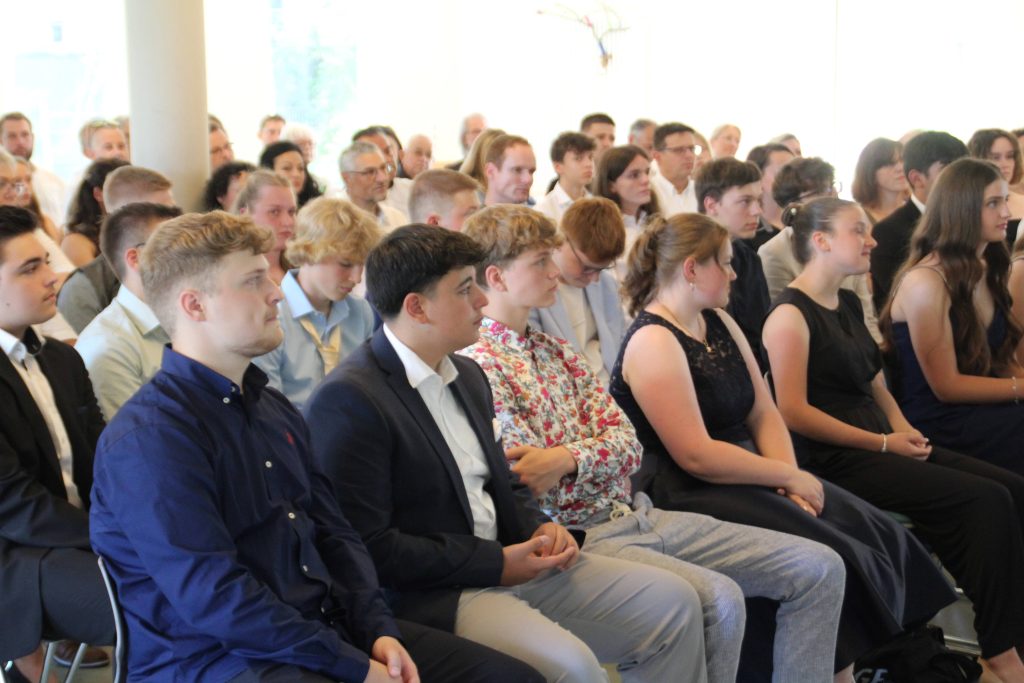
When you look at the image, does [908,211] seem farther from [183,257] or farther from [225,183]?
[183,257]

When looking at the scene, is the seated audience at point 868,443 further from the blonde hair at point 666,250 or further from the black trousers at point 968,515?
the blonde hair at point 666,250

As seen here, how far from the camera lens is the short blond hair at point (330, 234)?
3578mm

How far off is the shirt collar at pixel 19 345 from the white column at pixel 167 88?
2850 mm

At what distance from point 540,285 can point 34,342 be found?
1226 mm

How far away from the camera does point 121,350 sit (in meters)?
3.06

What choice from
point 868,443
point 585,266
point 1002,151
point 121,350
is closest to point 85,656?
point 121,350

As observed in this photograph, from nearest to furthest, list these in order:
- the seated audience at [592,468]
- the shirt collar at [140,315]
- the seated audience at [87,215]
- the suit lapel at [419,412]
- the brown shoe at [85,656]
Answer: the suit lapel at [419,412], the seated audience at [592,468], the shirt collar at [140,315], the brown shoe at [85,656], the seated audience at [87,215]

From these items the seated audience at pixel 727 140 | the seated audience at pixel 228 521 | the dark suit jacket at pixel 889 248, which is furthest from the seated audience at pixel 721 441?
the seated audience at pixel 727 140

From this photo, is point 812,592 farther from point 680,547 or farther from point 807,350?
point 807,350

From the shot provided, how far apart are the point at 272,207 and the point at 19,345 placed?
1.78 meters

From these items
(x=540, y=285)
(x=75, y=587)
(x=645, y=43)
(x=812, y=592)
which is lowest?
(x=812, y=592)

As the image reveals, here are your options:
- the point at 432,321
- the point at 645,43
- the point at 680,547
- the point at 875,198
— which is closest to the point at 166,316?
the point at 432,321

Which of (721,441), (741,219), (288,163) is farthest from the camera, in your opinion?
(288,163)

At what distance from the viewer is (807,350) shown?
11.7ft
